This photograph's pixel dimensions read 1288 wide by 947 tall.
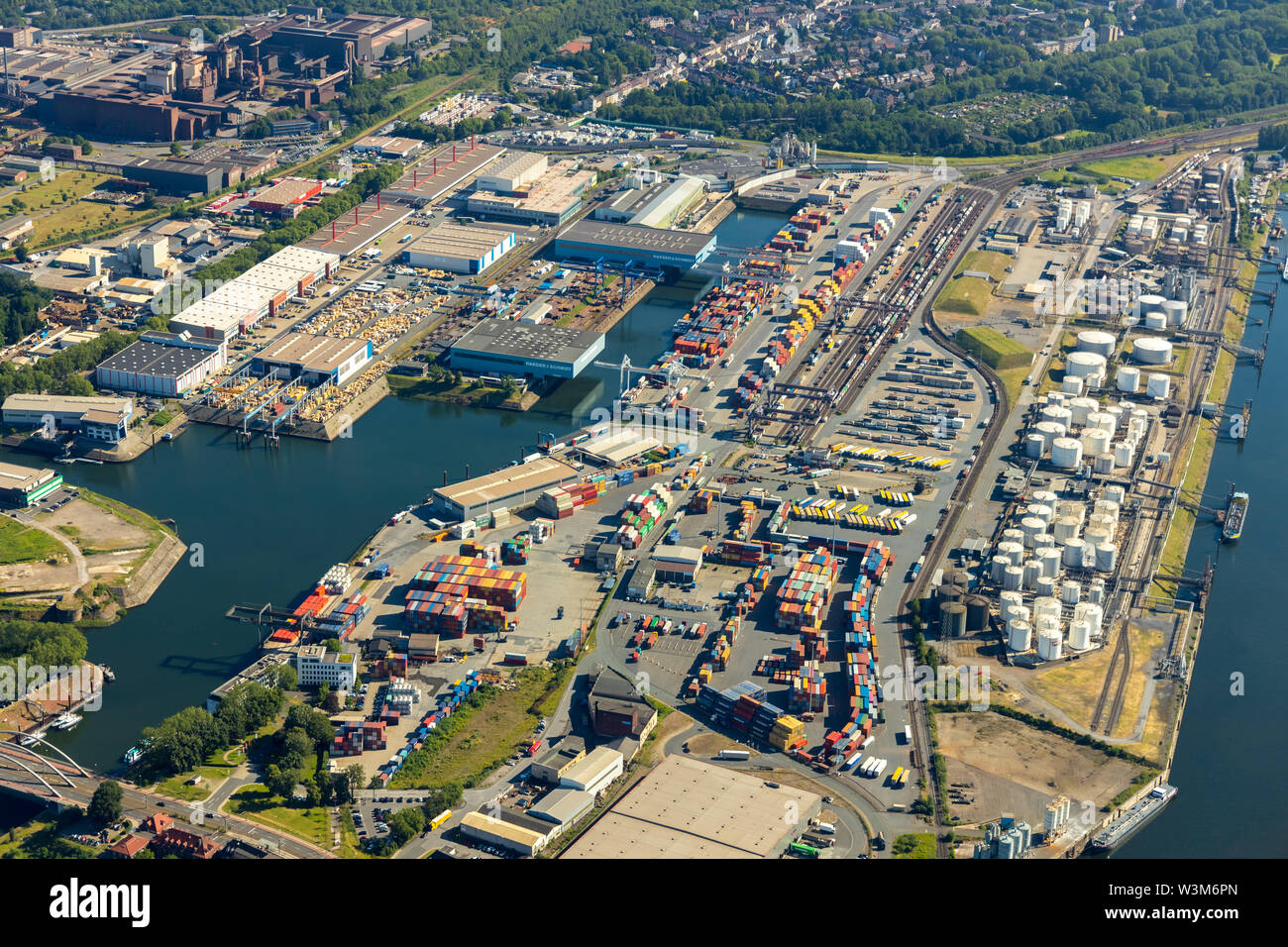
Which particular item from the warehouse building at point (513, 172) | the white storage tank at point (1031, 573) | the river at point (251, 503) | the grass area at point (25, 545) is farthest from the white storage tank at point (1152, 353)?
the grass area at point (25, 545)

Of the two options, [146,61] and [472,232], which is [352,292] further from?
[146,61]

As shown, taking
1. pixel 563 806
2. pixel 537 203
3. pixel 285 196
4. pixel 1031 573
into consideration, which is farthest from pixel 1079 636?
pixel 285 196

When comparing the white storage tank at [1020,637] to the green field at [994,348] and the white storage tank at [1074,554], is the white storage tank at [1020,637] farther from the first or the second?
the green field at [994,348]

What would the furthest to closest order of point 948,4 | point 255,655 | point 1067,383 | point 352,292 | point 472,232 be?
point 948,4
point 472,232
point 352,292
point 1067,383
point 255,655

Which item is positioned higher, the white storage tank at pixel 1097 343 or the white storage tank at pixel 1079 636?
the white storage tank at pixel 1097 343

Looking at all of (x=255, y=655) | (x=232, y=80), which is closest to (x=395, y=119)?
(x=232, y=80)

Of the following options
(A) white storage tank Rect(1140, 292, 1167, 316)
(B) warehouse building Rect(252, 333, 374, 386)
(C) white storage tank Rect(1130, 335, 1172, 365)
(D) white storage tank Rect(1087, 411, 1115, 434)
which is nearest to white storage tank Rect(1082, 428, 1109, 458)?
(D) white storage tank Rect(1087, 411, 1115, 434)

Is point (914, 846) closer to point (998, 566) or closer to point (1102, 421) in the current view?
point (998, 566)
